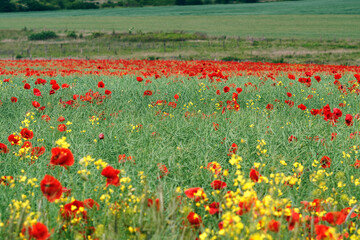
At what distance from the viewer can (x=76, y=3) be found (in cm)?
9156

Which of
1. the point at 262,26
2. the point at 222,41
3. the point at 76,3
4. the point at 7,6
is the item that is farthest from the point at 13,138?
the point at 76,3

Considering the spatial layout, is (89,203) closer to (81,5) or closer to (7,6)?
(7,6)

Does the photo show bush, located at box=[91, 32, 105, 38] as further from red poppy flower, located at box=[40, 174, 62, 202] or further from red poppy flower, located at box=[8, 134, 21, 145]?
red poppy flower, located at box=[40, 174, 62, 202]

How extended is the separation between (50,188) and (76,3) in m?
100

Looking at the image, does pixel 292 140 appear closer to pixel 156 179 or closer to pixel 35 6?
pixel 156 179

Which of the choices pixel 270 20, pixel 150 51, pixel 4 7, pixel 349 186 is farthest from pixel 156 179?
pixel 4 7

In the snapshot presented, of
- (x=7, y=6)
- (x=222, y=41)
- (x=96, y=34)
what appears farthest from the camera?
(x=7, y=6)

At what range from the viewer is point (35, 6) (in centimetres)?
8638

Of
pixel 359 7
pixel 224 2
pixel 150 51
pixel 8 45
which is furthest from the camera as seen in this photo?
pixel 224 2

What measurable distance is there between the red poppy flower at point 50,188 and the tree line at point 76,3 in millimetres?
93497

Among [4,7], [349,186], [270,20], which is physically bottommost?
[349,186]

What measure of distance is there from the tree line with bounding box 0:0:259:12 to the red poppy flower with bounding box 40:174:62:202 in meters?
93.5

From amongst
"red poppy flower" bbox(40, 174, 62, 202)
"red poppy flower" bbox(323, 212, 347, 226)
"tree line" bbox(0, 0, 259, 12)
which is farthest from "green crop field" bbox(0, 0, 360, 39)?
"red poppy flower" bbox(40, 174, 62, 202)

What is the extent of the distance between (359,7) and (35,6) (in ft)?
254
